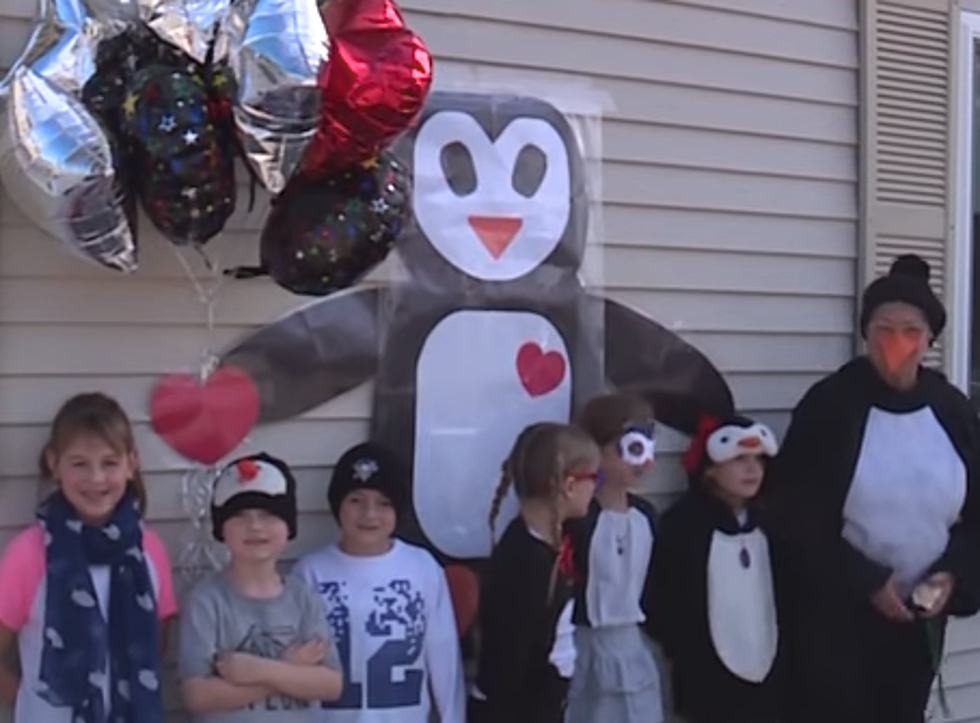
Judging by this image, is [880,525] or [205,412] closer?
[205,412]

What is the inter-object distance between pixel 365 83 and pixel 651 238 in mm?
1453

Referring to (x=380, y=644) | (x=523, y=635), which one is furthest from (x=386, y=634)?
(x=523, y=635)

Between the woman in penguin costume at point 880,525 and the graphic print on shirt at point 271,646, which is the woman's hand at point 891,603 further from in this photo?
the graphic print on shirt at point 271,646

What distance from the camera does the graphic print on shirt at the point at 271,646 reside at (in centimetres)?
369

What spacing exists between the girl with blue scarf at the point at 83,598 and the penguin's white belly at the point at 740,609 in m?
1.61

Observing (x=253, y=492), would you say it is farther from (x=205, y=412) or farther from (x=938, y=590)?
(x=938, y=590)

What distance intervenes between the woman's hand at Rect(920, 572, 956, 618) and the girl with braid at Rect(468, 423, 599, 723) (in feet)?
3.63

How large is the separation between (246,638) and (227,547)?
0.84 feet

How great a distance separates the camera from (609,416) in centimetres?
447

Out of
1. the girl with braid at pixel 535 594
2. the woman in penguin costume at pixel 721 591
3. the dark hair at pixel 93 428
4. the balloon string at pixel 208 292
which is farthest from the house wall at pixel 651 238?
the girl with braid at pixel 535 594

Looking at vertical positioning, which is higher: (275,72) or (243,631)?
(275,72)

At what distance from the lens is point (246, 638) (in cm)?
369

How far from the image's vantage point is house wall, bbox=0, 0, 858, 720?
3775 millimetres

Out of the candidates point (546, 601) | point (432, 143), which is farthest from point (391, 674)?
point (432, 143)
